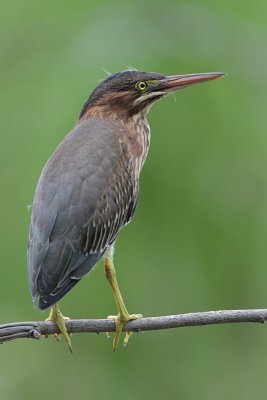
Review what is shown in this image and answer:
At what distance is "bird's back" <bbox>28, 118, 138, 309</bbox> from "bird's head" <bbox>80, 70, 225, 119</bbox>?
10cm

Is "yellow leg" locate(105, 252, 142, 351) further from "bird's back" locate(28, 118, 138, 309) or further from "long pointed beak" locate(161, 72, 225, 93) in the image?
"long pointed beak" locate(161, 72, 225, 93)

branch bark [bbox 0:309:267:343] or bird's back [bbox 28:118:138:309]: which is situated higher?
bird's back [bbox 28:118:138:309]

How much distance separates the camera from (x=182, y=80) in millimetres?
4254

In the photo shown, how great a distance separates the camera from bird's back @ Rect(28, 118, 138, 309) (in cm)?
380

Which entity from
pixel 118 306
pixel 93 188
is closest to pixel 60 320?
pixel 118 306

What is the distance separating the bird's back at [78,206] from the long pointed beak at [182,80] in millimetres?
233

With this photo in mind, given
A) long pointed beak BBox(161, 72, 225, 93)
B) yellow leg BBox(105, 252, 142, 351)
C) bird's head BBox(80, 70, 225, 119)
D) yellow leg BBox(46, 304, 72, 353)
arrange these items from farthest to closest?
1. bird's head BBox(80, 70, 225, 119)
2. long pointed beak BBox(161, 72, 225, 93)
3. yellow leg BBox(105, 252, 142, 351)
4. yellow leg BBox(46, 304, 72, 353)

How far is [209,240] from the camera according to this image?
4586 millimetres

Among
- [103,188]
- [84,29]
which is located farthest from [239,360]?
[84,29]

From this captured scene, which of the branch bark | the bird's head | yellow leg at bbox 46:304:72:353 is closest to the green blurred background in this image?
the bird's head

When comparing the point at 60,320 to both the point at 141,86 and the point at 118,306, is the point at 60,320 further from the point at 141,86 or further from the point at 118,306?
the point at 141,86

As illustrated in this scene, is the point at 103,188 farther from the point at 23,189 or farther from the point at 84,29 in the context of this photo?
the point at 84,29

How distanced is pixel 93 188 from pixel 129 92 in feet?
1.65

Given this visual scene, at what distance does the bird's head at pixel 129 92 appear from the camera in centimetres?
431
